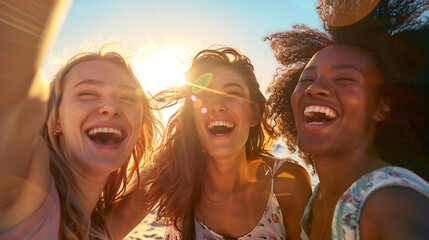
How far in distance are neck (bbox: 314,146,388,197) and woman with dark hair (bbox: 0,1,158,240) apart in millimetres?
1681

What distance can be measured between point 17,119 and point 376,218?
6.13ft

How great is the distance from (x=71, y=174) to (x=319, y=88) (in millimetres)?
2090

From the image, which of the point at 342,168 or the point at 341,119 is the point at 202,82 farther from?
the point at 342,168

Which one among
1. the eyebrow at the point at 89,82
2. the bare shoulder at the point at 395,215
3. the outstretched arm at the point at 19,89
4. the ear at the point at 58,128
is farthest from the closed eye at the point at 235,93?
the outstretched arm at the point at 19,89

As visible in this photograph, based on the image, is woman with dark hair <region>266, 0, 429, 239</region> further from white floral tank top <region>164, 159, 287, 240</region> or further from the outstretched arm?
the outstretched arm

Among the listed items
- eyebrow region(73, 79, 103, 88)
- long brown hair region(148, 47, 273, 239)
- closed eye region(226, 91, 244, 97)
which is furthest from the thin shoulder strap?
eyebrow region(73, 79, 103, 88)

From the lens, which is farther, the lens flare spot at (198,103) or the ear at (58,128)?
the lens flare spot at (198,103)

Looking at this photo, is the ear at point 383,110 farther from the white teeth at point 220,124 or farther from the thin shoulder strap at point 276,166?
the white teeth at point 220,124

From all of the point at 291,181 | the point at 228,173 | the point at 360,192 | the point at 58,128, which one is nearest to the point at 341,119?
the point at 360,192

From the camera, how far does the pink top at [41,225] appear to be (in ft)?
5.37

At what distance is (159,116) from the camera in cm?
349

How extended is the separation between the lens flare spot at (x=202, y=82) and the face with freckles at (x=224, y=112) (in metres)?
0.04

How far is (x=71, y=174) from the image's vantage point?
2.42m

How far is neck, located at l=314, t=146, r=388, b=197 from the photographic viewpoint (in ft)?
7.53
